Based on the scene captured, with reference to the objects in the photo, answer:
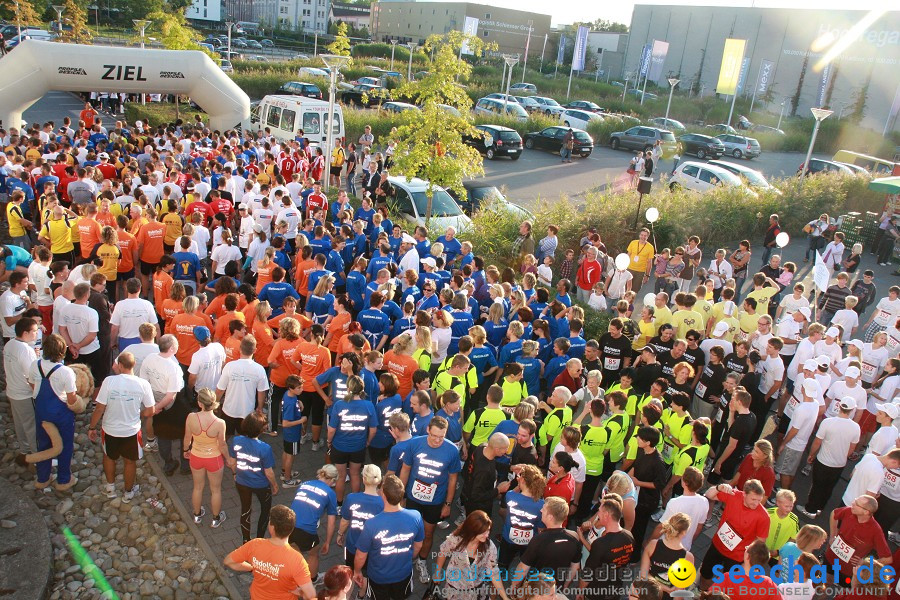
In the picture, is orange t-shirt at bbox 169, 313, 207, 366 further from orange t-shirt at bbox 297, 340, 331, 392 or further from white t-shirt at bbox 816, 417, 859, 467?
white t-shirt at bbox 816, 417, 859, 467

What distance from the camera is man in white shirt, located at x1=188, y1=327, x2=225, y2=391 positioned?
6.81 meters

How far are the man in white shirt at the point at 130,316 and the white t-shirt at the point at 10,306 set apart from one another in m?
0.99

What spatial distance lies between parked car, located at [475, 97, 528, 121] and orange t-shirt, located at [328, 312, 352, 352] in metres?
25.9

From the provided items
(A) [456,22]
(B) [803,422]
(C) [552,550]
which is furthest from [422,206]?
(A) [456,22]

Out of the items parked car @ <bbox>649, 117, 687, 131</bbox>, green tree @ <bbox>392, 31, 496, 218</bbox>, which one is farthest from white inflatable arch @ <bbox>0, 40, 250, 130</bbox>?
parked car @ <bbox>649, 117, 687, 131</bbox>

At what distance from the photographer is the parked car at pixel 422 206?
13.8 metres

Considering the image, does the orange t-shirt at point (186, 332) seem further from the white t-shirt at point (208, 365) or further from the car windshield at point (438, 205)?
the car windshield at point (438, 205)

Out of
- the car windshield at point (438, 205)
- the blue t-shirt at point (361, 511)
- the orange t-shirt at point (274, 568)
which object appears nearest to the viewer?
the orange t-shirt at point (274, 568)

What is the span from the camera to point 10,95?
54.7 ft

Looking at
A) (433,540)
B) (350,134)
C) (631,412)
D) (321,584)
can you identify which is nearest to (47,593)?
(321,584)

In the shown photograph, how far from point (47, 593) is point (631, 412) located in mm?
5664

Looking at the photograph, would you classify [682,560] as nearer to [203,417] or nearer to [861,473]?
[861,473]

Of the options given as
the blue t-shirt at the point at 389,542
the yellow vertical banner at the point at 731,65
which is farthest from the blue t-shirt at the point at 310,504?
the yellow vertical banner at the point at 731,65

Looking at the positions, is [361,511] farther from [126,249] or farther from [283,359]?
[126,249]
